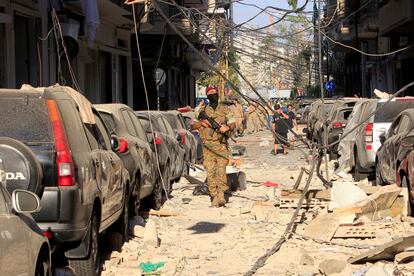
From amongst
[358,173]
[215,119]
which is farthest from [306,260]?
[358,173]

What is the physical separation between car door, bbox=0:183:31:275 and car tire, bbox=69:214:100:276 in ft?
5.91

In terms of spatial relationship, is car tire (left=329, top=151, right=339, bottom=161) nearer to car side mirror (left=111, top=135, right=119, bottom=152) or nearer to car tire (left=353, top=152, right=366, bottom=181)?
car tire (left=353, top=152, right=366, bottom=181)

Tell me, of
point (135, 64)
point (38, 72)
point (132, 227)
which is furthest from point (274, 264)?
point (135, 64)

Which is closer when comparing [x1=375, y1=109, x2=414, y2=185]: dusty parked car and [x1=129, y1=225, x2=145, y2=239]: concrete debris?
[x1=129, y1=225, x2=145, y2=239]: concrete debris

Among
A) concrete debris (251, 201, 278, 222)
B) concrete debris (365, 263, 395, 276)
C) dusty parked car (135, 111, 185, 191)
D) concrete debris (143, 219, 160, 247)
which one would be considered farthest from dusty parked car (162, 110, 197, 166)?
concrete debris (365, 263, 395, 276)

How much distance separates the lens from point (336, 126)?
21016 millimetres

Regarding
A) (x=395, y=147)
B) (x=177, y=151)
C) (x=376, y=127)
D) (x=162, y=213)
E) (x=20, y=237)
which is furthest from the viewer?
(x=177, y=151)

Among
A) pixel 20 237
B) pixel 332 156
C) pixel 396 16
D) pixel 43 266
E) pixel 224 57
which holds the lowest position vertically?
pixel 332 156

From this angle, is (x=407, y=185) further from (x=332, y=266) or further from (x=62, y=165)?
(x=62, y=165)

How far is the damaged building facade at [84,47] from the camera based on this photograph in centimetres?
1712

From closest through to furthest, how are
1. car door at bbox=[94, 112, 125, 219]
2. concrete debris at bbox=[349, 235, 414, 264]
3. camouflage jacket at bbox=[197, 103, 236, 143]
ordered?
concrete debris at bbox=[349, 235, 414, 264] < car door at bbox=[94, 112, 125, 219] < camouflage jacket at bbox=[197, 103, 236, 143]

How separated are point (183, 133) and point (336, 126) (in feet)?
17.4

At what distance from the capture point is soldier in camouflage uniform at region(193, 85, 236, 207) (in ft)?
39.5

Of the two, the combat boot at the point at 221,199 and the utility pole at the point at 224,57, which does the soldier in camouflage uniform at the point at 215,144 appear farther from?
the utility pole at the point at 224,57
